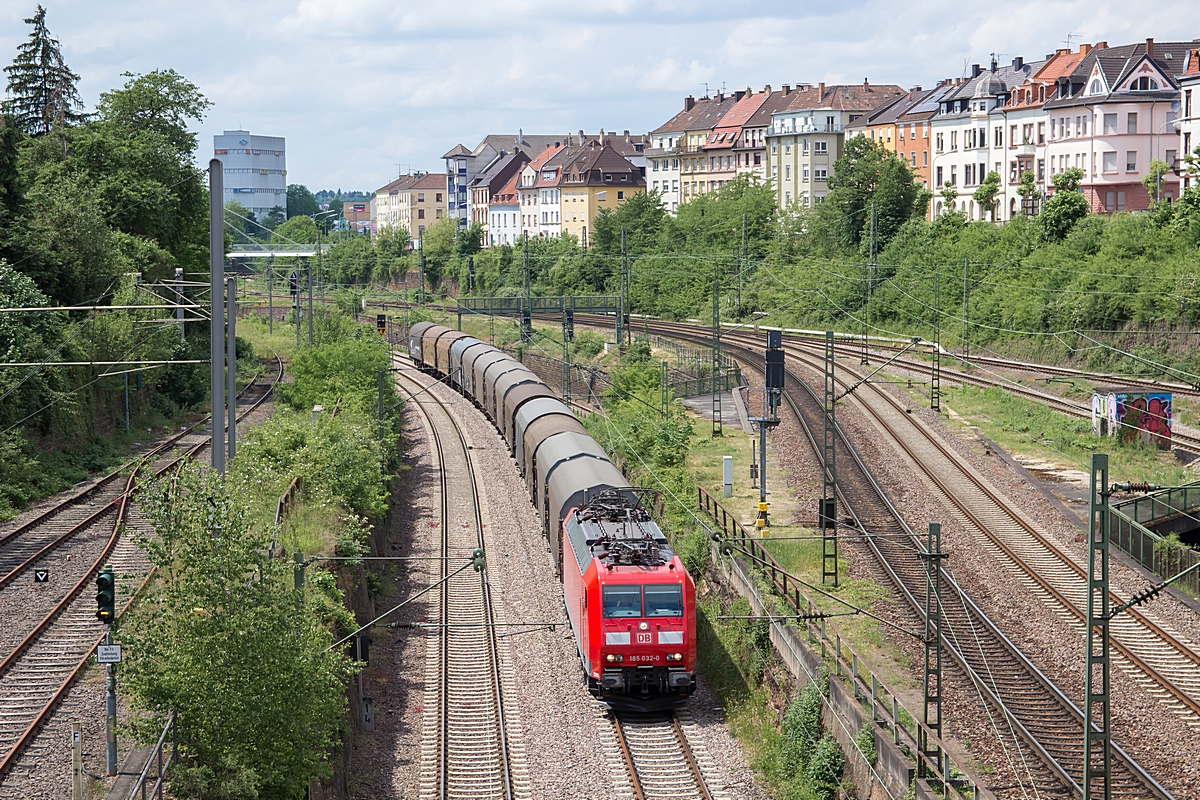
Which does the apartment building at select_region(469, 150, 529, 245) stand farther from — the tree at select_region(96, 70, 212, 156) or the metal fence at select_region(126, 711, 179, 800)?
the metal fence at select_region(126, 711, 179, 800)

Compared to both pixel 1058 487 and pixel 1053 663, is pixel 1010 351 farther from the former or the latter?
pixel 1053 663

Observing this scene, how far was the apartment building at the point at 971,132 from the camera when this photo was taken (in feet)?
293

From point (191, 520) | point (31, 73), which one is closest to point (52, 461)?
point (191, 520)

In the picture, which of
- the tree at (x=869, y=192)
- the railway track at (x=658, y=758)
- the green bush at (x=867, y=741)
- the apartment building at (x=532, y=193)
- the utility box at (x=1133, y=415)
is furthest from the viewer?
the apartment building at (x=532, y=193)

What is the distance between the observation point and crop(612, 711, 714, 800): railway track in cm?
2178

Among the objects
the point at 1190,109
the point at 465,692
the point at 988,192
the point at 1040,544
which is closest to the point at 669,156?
the point at 988,192

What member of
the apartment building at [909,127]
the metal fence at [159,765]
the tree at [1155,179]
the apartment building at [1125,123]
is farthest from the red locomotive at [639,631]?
the apartment building at [909,127]

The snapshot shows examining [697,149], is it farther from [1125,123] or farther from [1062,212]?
[1062,212]

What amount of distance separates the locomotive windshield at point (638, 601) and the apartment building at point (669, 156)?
10963cm

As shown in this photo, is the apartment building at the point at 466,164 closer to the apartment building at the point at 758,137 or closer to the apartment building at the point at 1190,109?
the apartment building at the point at 758,137

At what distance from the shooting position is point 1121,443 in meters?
41.3

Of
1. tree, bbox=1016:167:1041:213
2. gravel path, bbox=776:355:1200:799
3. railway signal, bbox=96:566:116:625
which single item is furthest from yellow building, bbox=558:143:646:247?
railway signal, bbox=96:566:116:625

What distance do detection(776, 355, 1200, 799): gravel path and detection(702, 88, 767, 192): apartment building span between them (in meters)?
81.7

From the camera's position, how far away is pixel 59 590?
2816 centimetres
